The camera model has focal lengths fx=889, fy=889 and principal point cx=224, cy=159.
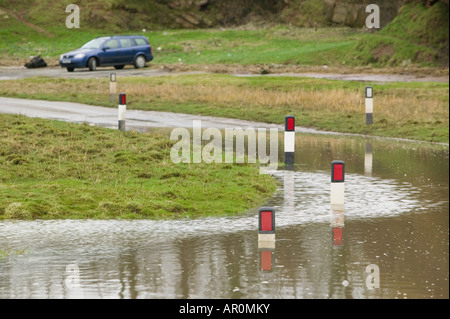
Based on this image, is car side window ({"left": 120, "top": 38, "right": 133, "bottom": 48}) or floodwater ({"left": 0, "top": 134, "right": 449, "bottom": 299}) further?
car side window ({"left": 120, "top": 38, "right": 133, "bottom": 48})

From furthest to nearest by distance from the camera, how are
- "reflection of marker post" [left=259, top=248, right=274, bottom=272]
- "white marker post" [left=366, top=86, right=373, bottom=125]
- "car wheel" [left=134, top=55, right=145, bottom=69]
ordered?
1. "car wheel" [left=134, top=55, right=145, bottom=69]
2. "white marker post" [left=366, top=86, right=373, bottom=125]
3. "reflection of marker post" [left=259, top=248, right=274, bottom=272]

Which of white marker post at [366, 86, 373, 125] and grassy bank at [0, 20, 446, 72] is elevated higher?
grassy bank at [0, 20, 446, 72]

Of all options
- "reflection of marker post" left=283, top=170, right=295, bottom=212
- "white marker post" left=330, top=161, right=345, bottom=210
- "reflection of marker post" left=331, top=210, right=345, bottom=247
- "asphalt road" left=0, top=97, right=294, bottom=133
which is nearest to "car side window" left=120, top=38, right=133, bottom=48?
"asphalt road" left=0, top=97, right=294, bottom=133

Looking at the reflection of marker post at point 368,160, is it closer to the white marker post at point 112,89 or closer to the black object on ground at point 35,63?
the white marker post at point 112,89

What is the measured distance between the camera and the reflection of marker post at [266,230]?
972 cm

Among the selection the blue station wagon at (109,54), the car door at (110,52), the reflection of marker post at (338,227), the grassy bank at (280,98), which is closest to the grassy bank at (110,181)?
the reflection of marker post at (338,227)

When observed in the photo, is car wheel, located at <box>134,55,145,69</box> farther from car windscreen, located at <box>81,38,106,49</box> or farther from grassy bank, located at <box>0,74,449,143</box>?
grassy bank, located at <box>0,74,449,143</box>

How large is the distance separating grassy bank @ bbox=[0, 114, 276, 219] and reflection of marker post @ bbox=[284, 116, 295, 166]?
2.85 feet

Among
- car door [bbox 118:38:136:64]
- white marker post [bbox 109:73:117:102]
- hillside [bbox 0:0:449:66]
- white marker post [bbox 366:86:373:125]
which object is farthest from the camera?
car door [bbox 118:38:136:64]

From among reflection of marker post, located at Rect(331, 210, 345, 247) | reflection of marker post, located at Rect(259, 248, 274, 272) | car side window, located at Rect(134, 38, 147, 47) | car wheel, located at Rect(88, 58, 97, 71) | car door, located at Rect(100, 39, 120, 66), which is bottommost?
reflection of marker post, located at Rect(331, 210, 345, 247)

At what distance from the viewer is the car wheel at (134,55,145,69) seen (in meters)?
44.7

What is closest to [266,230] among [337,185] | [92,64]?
[337,185]

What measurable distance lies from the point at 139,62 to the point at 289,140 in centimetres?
2920
